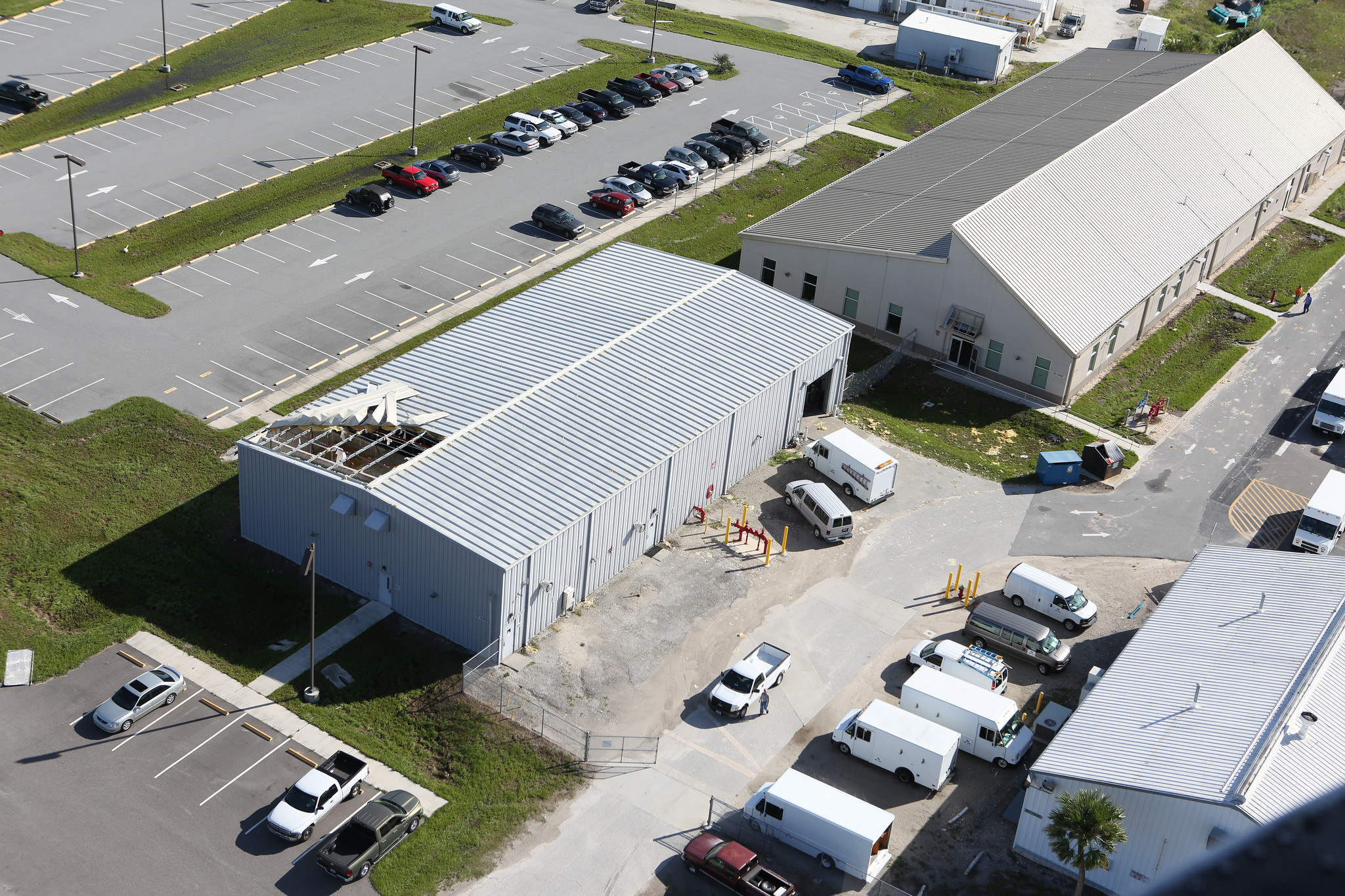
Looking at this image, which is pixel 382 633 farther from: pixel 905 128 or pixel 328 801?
pixel 905 128

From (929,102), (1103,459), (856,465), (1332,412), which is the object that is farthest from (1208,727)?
(929,102)

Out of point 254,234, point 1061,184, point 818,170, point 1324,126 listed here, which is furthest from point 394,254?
point 1324,126

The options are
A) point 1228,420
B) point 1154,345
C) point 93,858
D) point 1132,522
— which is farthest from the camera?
point 1154,345

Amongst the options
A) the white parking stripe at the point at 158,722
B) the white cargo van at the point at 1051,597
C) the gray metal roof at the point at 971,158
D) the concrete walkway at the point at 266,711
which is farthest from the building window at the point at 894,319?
the white parking stripe at the point at 158,722

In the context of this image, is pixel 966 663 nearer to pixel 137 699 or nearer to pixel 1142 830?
pixel 1142 830

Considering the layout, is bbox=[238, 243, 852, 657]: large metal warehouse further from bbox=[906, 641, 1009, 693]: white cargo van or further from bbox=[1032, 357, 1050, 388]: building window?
bbox=[906, 641, 1009, 693]: white cargo van

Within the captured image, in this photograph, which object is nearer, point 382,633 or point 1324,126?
point 382,633

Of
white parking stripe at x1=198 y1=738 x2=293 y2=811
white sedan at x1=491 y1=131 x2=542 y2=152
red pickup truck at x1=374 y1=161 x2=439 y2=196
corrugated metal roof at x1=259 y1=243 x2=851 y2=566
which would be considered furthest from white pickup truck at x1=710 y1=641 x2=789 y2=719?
white sedan at x1=491 y1=131 x2=542 y2=152
